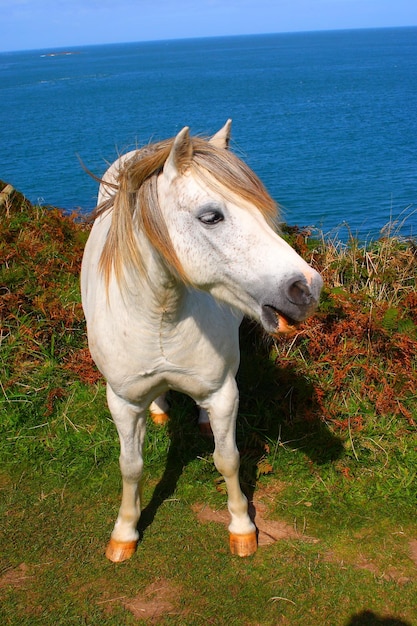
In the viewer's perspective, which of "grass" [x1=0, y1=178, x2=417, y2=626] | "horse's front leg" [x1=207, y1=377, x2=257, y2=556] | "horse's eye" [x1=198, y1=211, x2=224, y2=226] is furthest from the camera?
"grass" [x1=0, y1=178, x2=417, y2=626]

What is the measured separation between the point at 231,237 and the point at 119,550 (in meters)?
2.23

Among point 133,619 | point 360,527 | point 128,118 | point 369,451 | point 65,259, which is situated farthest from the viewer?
point 128,118

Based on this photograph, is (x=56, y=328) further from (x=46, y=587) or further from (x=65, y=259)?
(x=46, y=587)

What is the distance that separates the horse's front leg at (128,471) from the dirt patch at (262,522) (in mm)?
471

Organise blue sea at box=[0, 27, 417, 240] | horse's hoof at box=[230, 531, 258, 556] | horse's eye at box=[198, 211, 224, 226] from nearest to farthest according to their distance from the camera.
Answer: horse's eye at box=[198, 211, 224, 226]
horse's hoof at box=[230, 531, 258, 556]
blue sea at box=[0, 27, 417, 240]

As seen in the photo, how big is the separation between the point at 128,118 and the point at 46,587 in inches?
1271

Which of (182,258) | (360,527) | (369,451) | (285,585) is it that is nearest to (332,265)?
(369,451)

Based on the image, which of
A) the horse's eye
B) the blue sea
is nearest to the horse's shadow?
the blue sea

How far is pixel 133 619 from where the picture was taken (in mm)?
2984

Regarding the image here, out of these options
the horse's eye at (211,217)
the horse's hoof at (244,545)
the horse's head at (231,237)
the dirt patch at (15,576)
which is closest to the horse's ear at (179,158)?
the horse's head at (231,237)

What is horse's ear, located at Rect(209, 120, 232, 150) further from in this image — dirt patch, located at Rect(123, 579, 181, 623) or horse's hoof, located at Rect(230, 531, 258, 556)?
dirt patch, located at Rect(123, 579, 181, 623)

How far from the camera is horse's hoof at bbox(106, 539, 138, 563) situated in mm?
3352

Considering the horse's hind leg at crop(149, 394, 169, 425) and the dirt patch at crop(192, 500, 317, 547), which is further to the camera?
the horse's hind leg at crop(149, 394, 169, 425)

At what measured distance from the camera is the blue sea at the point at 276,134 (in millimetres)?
13312
